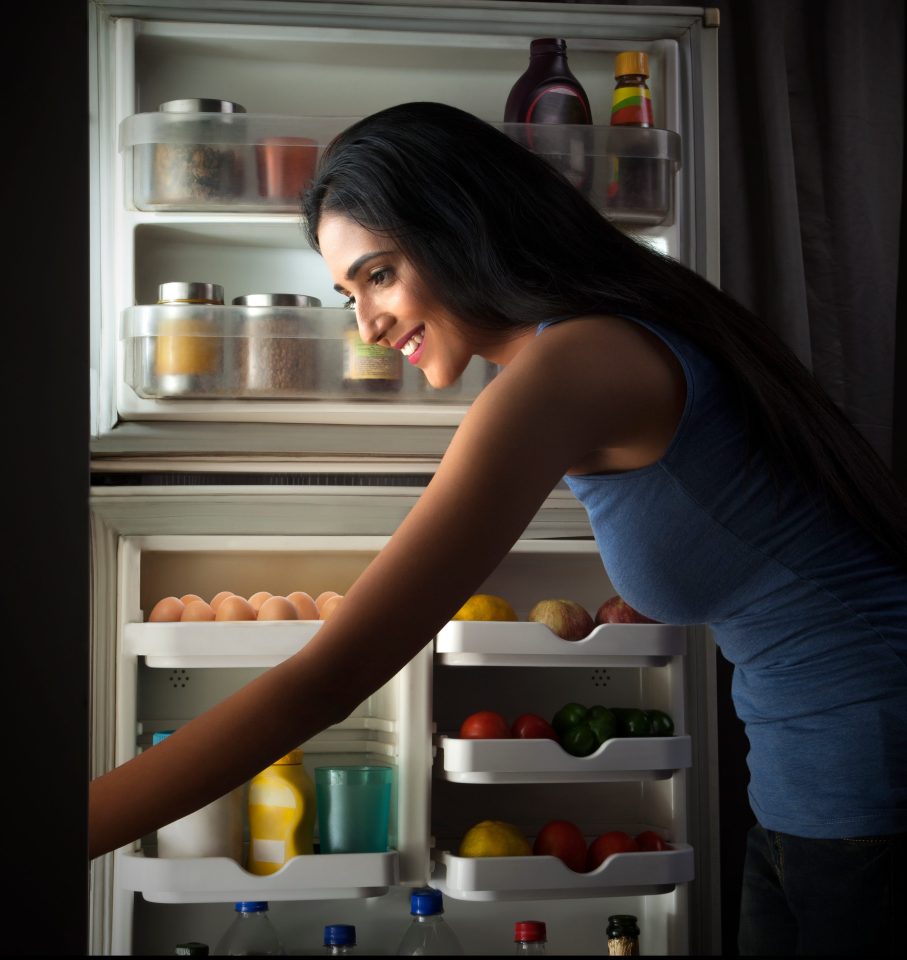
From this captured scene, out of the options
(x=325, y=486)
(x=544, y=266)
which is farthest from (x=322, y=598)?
(x=544, y=266)

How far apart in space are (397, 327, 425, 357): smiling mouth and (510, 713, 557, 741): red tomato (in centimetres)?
58

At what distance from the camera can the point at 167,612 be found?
4.88 ft

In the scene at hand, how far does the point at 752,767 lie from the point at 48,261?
81 centimetres

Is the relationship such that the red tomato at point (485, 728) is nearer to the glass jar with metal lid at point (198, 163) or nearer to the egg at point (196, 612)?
the egg at point (196, 612)

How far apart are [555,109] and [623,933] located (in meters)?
1.12

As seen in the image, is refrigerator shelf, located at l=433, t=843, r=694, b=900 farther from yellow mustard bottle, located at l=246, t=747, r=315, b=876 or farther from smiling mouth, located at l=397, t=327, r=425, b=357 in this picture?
smiling mouth, located at l=397, t=327, r=425, b=357

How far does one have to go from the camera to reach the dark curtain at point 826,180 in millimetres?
1986

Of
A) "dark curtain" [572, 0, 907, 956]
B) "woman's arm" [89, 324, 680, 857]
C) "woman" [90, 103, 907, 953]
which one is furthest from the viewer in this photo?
"dark curtain" [572, 0, 907, 956]

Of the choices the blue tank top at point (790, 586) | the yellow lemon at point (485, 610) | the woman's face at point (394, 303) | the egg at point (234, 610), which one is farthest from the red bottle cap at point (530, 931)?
the woman's face at point (394, 303)

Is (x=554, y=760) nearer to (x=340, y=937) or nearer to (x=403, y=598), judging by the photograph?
(x=340, y=937)

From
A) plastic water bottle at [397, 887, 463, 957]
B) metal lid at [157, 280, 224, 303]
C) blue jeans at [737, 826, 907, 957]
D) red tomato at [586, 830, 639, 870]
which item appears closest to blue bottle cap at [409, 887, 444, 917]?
plastic water bottle at [397, 887, 463, 957]

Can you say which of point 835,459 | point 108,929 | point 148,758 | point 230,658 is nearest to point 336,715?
point 148,758

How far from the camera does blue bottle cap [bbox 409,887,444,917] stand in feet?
4.75

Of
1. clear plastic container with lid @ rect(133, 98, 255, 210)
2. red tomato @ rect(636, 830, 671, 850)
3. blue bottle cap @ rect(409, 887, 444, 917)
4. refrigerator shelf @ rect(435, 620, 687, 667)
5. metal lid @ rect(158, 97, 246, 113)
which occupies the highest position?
metal lid @ rect(158, 97, 246, 113)
